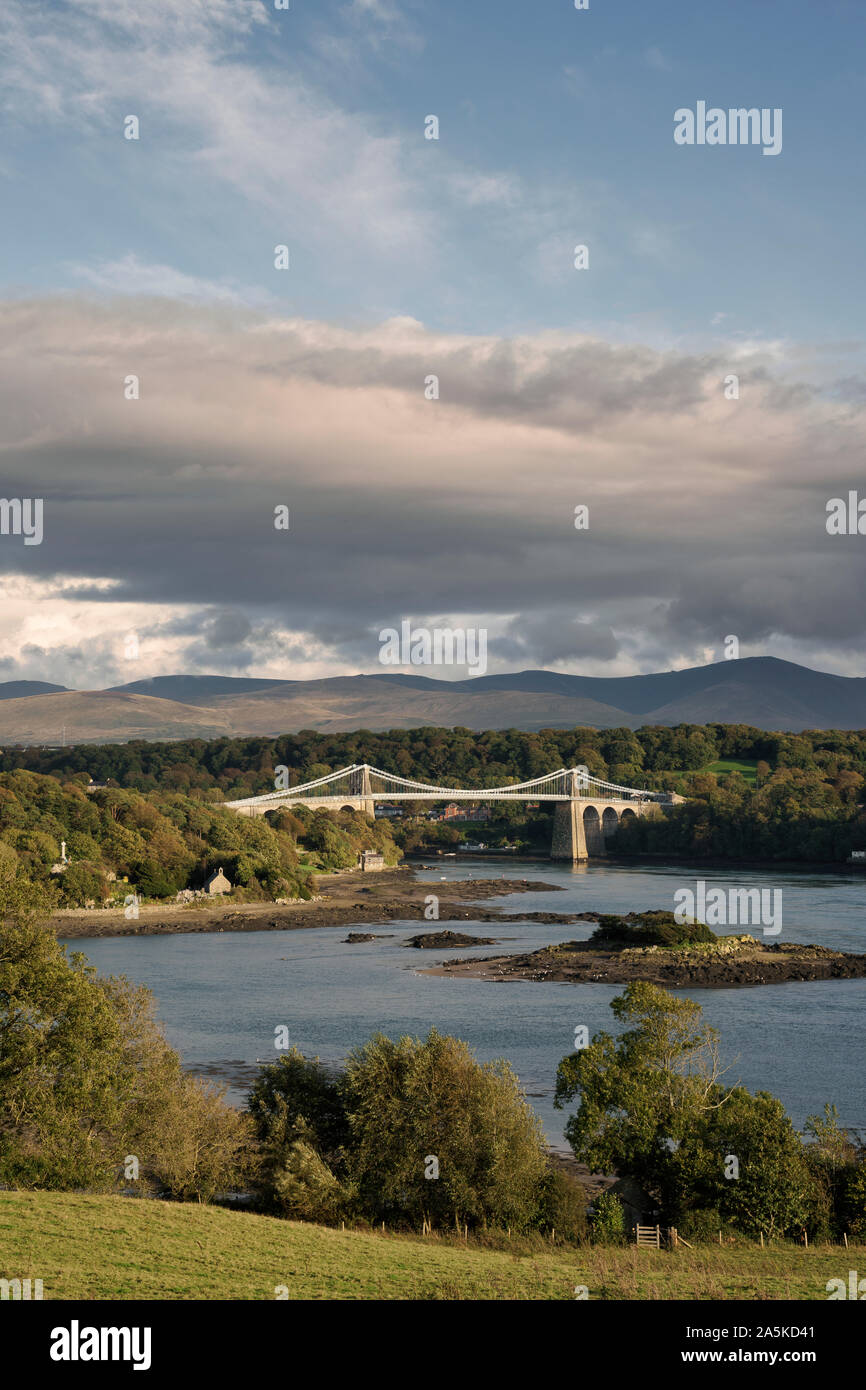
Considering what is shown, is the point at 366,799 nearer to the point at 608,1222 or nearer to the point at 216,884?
the point at 216,884

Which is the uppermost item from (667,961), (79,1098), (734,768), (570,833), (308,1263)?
(734,768)

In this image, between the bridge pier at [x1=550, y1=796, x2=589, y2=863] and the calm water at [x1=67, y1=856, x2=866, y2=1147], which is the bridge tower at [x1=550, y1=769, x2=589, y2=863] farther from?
the calm water at [x1=67, y1=856, x2=866, y2=1147]

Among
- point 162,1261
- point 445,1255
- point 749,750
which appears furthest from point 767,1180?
point 749,750

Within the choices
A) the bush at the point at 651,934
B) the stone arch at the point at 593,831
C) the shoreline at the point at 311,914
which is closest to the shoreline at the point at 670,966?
the bush at the point at 651,934

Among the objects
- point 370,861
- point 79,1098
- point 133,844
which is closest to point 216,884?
point 133,844

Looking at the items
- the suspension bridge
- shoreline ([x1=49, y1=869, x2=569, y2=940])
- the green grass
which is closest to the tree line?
shoreline ([x1=49, y1=869, x2=569, y2=940])

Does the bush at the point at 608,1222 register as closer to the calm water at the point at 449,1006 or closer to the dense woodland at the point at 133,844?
the calm water at the point at 449,1006
